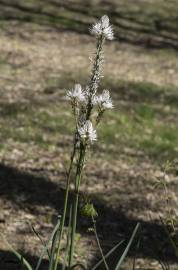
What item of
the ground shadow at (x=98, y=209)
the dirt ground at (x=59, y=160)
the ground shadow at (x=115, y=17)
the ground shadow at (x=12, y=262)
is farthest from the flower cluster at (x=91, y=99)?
the ground shadow at (x=115, y=17)

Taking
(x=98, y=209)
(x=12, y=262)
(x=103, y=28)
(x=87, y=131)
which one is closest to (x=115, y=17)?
(x=98, y=209)

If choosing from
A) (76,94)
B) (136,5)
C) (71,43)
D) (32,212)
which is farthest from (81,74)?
(76,94)

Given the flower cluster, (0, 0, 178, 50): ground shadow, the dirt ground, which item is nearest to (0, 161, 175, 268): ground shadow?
the dirt ground

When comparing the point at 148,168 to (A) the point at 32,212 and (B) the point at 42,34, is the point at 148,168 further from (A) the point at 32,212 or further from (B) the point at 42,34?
(B) the point at 42,34

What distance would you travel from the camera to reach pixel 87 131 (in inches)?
110

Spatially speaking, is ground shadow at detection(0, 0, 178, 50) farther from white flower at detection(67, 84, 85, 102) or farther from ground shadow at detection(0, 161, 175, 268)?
white flower at detection(67, 84, 85, 102)

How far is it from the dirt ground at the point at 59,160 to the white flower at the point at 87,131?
1008 millimetres

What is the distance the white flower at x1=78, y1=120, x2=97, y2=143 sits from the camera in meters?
2.78

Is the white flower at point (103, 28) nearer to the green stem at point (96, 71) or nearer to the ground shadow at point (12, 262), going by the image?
the green stem at point (96, 71)

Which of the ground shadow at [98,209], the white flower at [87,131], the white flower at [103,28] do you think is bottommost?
the white flower at [87,131]

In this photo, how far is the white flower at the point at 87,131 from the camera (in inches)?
109

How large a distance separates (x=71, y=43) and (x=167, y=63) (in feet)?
7.19

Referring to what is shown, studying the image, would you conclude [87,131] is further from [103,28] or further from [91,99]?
[103,28]

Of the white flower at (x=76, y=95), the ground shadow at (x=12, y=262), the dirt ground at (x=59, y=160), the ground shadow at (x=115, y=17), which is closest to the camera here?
the white flower at (x=76, y=95)
